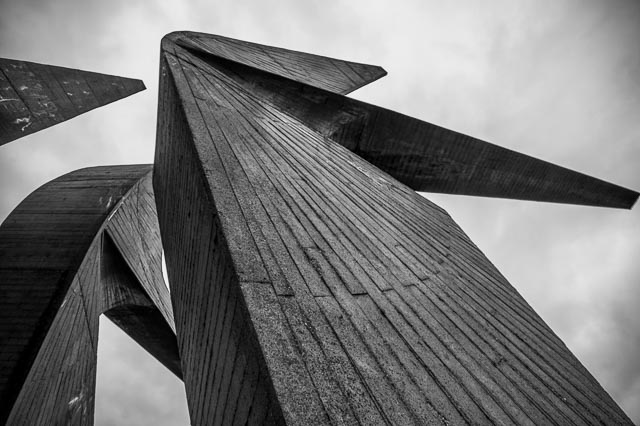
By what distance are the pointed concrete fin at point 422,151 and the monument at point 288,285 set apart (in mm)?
66

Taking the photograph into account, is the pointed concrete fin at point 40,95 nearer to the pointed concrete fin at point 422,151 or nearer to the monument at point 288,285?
the monument at point 288,285

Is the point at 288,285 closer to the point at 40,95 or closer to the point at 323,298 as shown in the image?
the point at 323,298

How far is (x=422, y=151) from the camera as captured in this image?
7676 millimetres

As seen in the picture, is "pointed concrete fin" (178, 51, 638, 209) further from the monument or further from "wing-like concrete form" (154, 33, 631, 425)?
"wing-like concrete form" (154, 33, 631, 425)

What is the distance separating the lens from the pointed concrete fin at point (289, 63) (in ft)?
19.9

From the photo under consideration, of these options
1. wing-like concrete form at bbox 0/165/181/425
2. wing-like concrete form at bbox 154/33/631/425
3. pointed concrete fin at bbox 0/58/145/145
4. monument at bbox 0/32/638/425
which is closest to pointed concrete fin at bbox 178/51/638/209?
monument at bbox 0/32/638/425

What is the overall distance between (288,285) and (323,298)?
19 centimetres

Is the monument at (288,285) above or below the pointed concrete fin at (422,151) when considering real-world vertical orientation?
below

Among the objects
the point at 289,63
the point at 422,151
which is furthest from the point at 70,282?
the point at 422,151

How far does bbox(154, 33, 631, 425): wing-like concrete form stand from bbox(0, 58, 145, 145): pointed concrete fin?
2050 mm

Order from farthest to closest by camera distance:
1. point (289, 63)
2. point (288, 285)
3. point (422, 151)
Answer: point (289, 63)
point (422, 151)
point (288, 285)

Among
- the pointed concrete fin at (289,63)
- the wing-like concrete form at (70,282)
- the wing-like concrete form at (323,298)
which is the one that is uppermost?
the pointed concrete fin at (289,63)

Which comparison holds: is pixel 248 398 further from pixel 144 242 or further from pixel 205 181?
pixel 144 242

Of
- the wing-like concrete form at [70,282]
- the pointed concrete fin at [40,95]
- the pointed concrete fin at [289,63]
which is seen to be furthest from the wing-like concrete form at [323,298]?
the wing-like concrete form at [70,282]
